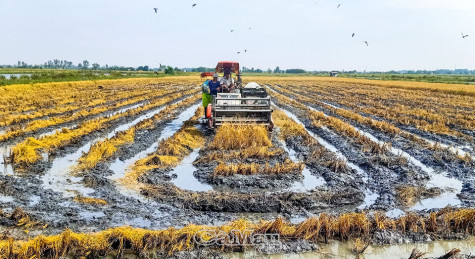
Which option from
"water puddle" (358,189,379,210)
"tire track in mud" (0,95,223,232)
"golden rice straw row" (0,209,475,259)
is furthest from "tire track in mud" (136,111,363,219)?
"golden rice straw row" (0,209,475,259)

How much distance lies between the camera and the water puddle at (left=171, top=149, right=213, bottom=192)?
7622 mm

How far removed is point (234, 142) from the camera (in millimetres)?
11055

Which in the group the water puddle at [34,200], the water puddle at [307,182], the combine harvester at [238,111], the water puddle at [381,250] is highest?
the combine harvester at [238,111]

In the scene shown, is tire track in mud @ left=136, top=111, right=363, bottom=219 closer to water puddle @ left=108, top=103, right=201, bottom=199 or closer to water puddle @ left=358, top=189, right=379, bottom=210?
water puddle @ left=358, top=189, right=379, bottom=210

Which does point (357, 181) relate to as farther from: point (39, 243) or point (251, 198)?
point (39, 243)

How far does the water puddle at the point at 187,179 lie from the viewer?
7.62 m

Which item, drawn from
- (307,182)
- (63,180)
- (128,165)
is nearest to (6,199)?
(63,180)

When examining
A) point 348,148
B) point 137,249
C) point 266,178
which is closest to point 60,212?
point 137,249

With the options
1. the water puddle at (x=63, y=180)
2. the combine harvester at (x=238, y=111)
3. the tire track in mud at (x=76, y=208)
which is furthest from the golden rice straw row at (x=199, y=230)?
the combine harvester at (x=238, y=111)

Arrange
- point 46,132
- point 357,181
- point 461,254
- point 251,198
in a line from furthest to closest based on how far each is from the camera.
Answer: point 46,132 < point 357,181 < point 251,198 < point 461,254

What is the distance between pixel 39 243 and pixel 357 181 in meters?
5.95

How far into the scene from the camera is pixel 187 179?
8195 mm

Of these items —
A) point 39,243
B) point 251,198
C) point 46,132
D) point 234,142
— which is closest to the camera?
point 39,243

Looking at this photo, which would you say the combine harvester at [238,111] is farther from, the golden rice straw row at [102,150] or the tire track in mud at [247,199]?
the tire track in mud at [247,199]
